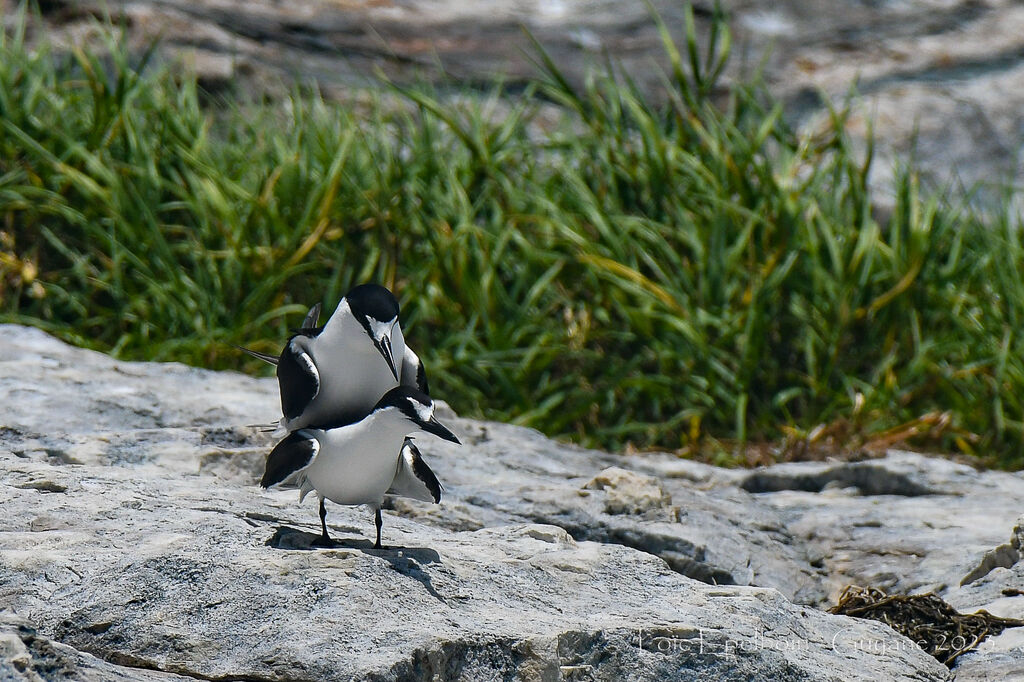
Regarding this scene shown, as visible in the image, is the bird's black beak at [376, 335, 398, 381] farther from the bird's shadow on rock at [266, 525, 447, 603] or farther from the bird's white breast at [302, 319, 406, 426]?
the bird's shadow on rock at [266, 525, 447, 603]

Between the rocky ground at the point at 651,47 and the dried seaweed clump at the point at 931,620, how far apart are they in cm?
353

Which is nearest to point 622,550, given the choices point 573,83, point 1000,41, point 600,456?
point 600,456

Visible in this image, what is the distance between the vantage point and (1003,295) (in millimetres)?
4566

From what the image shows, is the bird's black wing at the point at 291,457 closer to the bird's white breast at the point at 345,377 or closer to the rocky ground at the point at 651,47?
the bird's white breast at the point at 345,377

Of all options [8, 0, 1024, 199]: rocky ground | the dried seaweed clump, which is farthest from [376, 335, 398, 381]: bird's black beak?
[8, 0, 1024, 199]: rocky ground

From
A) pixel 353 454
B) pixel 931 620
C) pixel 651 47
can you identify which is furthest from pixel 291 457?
pixel 651 47

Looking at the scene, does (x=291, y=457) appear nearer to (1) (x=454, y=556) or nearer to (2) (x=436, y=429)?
(2) (x=436, y=429)

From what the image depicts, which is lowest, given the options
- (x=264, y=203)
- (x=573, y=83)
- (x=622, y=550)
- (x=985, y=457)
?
(x=985, y=457)

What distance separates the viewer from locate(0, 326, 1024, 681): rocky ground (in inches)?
73.6

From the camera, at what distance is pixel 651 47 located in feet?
21.4

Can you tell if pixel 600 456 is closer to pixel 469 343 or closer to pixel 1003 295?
pixel 469 343

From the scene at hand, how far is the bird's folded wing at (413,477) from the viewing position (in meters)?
2.12

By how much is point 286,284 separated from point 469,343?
0.75 m

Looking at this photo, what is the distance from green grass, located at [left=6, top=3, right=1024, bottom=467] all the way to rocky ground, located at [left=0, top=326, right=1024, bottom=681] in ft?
2.50
